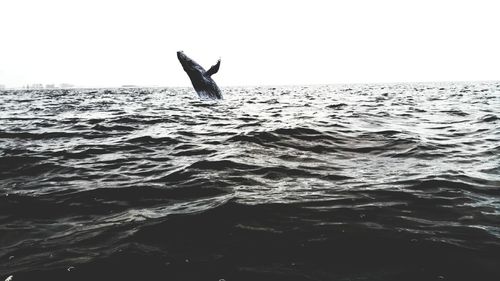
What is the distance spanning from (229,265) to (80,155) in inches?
212

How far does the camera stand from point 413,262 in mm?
2770

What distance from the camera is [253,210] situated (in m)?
3.88

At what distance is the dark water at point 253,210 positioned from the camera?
277 centimetres

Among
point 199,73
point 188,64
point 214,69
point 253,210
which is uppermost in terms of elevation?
point 188,64

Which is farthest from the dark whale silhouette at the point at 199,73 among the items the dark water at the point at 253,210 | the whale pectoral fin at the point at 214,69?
the dark water at the point at 253,210

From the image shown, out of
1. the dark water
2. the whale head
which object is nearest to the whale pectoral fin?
the whale head

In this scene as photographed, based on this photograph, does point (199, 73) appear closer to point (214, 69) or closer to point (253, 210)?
point (214, 69)

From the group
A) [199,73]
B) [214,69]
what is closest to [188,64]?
[199,73]

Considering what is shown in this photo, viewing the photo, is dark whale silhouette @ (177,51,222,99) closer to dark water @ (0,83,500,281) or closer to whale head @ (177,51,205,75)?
whale head @ (177,51,205,75)

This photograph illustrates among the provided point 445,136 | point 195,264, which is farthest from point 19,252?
point 445,136

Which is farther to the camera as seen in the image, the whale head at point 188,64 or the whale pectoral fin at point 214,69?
the whale head at point 188,64

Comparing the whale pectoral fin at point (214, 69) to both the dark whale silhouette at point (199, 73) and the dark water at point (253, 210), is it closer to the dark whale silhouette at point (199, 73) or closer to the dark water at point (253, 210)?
the dark whale silhouette at point (199, 73)

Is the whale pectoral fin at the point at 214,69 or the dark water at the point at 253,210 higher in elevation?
the whale pectoral fin at the point at 214,69

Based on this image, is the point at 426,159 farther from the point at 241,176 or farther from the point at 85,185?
the point at 85,185
